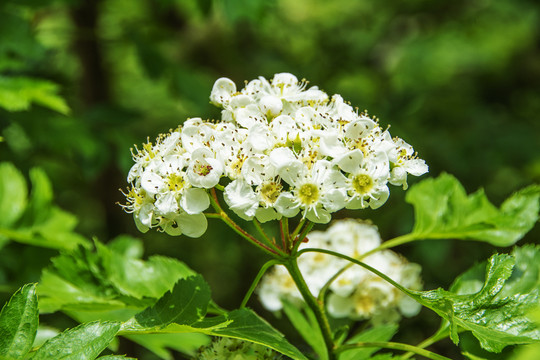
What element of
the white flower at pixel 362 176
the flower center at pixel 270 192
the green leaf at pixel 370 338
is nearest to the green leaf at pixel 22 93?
the flower center at pixel 270 192

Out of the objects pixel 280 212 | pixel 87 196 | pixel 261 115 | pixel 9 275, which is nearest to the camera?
pixel 280 212

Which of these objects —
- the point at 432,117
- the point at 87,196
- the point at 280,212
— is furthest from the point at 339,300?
the point at 87,196

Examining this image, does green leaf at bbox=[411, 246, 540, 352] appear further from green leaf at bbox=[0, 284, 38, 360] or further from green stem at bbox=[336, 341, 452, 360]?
green leaf at bbox=[0, 284, 38, 360]

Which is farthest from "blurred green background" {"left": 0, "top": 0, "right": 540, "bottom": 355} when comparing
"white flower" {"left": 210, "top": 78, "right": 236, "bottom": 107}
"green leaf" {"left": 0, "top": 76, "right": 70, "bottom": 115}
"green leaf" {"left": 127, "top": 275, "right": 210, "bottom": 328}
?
"green leaf" {"left": 127, "top": 275, "right": 210, "bottom": 328}

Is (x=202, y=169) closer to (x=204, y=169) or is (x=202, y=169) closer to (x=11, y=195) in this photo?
(x=204, y=169)

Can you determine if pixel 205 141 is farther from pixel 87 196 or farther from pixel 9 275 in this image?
pixel 87 196

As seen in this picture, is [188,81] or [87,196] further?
[87,196]

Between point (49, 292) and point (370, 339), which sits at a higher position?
point (370, 339)
